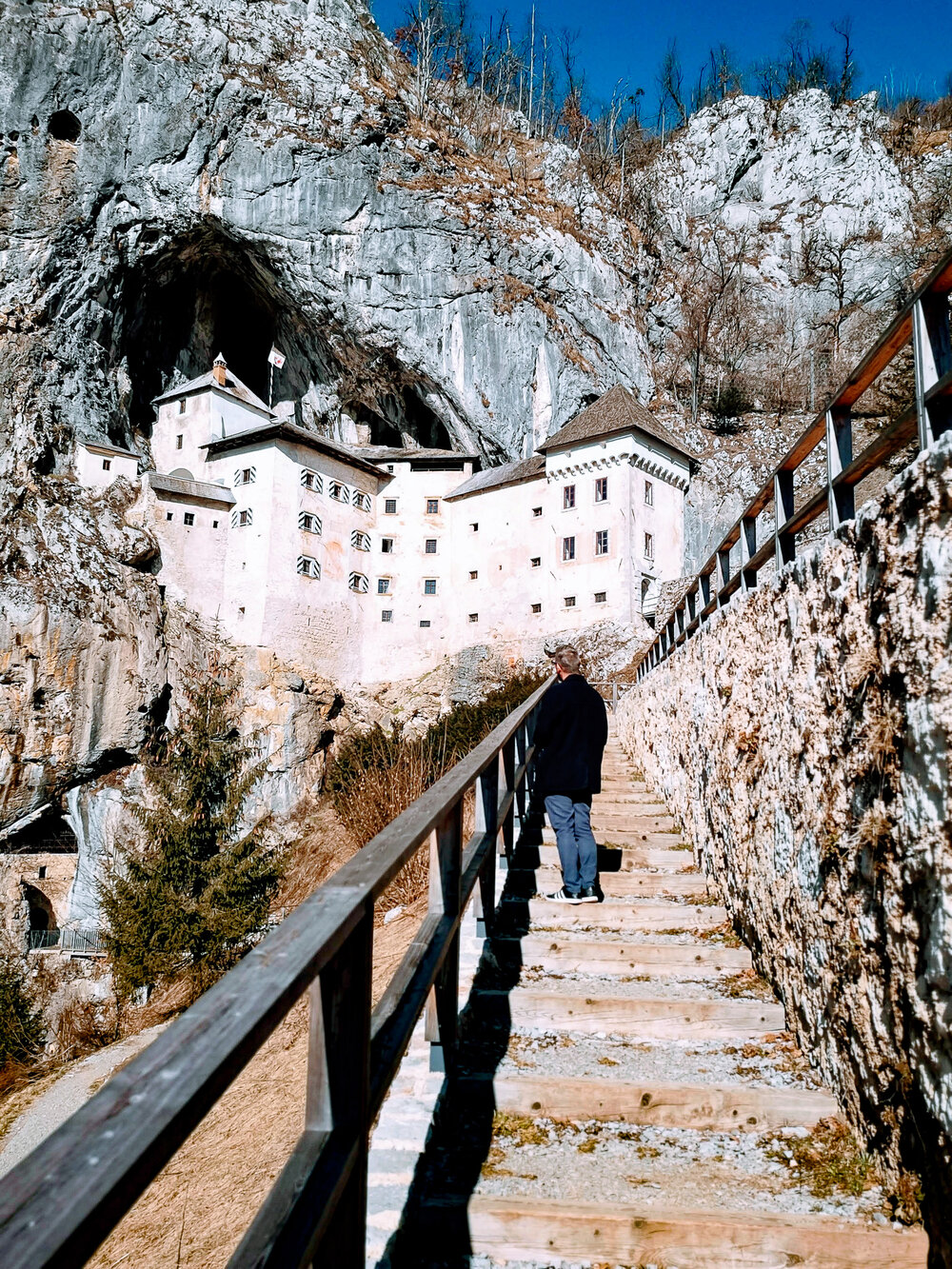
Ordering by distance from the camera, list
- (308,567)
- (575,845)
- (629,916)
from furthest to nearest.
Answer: (308,567) → (575,845) → (629,916)

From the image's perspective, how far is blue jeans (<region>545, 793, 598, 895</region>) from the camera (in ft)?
Answer: 18.8

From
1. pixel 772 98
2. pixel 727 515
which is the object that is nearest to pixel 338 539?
pixel 727 515

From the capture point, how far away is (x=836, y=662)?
340cm

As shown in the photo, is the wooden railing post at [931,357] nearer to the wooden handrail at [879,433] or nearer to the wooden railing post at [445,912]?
the wooden handrail at [879,433]

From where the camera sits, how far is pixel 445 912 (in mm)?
3332

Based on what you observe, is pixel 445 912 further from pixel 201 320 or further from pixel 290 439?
pixel 201 320

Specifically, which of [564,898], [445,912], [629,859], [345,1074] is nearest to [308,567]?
[629,859]

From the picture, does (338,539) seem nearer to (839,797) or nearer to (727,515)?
(727,515)

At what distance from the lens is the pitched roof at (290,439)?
4109cm

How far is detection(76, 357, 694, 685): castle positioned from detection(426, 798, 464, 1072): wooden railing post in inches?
1328

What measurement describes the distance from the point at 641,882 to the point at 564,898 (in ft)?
2.66

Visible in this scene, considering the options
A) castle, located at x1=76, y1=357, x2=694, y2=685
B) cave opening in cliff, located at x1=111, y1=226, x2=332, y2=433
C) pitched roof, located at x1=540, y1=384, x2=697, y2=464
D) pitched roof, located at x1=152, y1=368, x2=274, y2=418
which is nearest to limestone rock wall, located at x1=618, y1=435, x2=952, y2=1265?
castle, located at x1=76, y1=357, x2=694, y2=685

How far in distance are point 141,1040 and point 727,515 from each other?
41.4 meters

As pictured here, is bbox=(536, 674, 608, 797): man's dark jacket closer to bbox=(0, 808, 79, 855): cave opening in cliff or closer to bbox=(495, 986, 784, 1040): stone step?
bbox=(495, 986, 784, 1040): stone step
